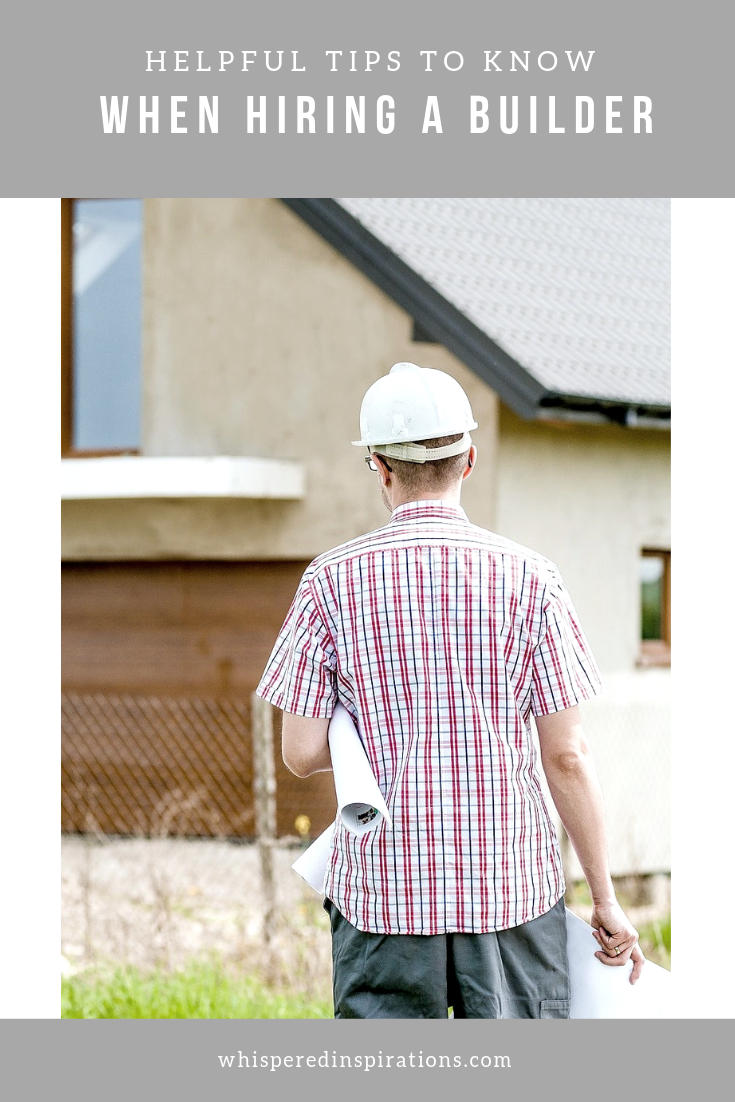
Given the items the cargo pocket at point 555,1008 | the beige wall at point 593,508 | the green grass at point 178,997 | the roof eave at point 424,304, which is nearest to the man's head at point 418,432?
the cargo pocket at point 555,1008

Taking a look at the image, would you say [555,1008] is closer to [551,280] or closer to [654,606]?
[654,606]

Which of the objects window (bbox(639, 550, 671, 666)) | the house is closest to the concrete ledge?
the house

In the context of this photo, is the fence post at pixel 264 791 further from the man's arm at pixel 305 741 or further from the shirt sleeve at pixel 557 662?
the shirt sleeve at pixel 557 662

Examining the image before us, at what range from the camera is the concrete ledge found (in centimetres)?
888

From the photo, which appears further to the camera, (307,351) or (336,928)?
(307,351)

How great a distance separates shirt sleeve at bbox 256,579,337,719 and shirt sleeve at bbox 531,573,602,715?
379mm

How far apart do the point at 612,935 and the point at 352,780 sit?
0.65 meters

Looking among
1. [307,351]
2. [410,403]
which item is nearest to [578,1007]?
[410,403]

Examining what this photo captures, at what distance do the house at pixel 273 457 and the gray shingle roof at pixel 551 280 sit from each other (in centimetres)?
3

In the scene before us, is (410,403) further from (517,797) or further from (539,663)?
(517,797)

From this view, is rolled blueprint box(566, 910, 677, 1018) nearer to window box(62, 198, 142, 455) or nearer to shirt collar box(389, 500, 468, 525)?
shirt collar box(389, 500, 468, 525)

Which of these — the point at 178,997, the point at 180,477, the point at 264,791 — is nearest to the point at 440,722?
the point at 178,997

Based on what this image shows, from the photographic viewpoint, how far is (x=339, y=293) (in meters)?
9.03
